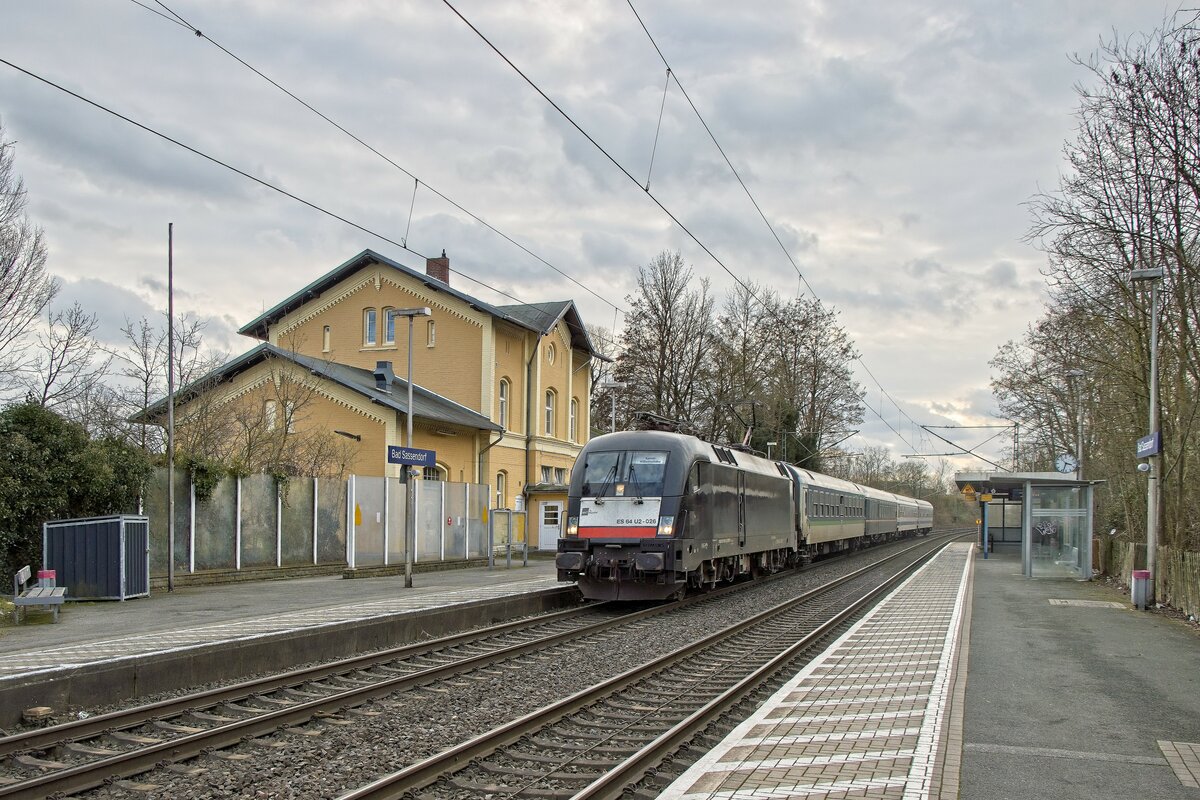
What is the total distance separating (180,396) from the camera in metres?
25.4

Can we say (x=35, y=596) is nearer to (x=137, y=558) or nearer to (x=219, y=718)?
(x=137, y=558)

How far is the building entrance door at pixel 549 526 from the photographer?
3528 centimetres

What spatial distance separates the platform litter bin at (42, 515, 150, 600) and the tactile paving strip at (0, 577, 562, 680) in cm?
334

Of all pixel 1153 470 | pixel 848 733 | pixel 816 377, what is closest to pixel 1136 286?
pixel 1153 470

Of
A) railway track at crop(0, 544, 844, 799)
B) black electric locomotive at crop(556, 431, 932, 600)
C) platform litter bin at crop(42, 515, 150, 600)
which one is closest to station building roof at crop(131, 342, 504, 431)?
platform litter bin at crop(42, 515, 150, 600)

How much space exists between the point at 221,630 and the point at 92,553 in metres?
4.68

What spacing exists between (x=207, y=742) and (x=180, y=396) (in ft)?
65.0

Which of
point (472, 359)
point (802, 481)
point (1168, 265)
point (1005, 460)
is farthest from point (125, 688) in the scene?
point (1005, 460)

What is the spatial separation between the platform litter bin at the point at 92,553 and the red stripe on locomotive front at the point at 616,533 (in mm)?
7111

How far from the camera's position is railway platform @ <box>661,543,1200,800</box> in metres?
6.27

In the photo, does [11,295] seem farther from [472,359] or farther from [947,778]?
[947,778]

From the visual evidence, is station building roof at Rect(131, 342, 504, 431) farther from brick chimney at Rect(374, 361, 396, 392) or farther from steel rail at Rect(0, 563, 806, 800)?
steel rail at Rect(0, 563, 806, 800)

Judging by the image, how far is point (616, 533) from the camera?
16719mm

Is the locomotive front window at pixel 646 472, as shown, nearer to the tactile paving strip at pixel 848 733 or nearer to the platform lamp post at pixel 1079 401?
the tactile paving strip at pixel 848 733
